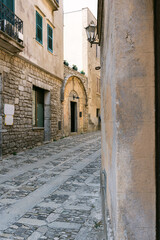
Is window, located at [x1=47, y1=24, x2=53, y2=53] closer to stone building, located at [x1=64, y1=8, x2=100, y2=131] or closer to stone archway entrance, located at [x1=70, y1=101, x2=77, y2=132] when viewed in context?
stone archway entrance, located at [x1=70, y1=101, x2=77, y2=132]

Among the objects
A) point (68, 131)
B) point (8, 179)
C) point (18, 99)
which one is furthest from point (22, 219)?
point (68, 131)

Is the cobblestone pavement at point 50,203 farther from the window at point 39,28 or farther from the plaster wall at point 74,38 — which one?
the plaster wall at point 74,38

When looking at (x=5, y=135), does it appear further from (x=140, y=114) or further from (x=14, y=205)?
(x=140, y=114)

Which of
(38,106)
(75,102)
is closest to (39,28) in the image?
(38,106)

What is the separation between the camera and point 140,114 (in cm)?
130

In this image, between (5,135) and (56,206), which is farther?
(5,135)

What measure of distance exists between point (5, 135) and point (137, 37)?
6.88m

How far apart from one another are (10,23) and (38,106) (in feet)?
14.0

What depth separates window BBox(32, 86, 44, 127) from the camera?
10.3m

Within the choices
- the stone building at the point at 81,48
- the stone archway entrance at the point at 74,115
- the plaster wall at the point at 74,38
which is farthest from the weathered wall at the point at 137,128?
the plaster wall at the point at 74,38

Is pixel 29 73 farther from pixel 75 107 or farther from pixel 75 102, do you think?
pixel 75 107

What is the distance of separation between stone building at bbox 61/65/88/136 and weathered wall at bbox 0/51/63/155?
308 cm

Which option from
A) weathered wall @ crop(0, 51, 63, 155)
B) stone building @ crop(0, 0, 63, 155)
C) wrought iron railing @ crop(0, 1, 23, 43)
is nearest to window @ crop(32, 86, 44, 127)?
stone building @ crop(0, 0, 63, 155)

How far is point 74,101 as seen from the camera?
16.0 meters
